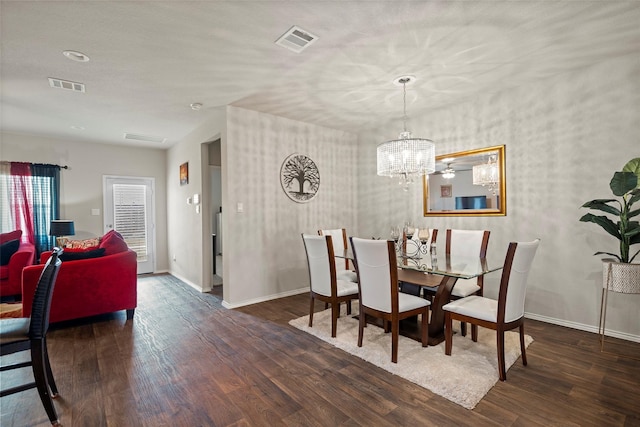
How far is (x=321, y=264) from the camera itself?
3.01 metres

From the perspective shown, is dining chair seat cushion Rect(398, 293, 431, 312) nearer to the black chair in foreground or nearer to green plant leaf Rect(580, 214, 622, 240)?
green plant leaf Rect(580, 214, 622, 240)

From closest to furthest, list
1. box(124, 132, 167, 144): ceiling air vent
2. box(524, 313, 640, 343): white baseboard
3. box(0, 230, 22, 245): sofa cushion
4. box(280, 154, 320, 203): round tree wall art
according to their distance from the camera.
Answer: box(524, 313, 640, 343): white baseboard < box(280, 154, 320, 203): round tree wall art < box(0, 230, 22, 245): sofa cushion < box(124, 132, 167, 144): ceiling air vent

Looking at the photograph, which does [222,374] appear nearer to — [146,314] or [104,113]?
[146,314]

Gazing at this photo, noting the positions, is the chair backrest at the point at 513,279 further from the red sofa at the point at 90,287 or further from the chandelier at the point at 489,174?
the red sofa at the point at 90,287

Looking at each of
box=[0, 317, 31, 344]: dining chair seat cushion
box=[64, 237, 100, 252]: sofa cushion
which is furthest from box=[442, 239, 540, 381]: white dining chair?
box=[64, 237, 100, 252]: sofa cushion

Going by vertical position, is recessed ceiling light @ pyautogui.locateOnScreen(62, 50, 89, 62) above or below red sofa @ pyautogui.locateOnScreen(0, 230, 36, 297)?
above

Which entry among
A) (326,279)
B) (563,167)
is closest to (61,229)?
(326,279)

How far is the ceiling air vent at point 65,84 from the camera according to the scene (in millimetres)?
3102

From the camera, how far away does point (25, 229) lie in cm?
499

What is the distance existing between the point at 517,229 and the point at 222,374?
342cm

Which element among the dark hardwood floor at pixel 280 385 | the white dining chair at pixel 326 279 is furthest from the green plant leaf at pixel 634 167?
the white dining chair at pixel 326 279

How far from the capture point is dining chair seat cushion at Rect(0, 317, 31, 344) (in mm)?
1720

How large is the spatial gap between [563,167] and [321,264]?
273 cm

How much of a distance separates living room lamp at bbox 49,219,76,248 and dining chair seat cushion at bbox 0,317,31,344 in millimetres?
3820
